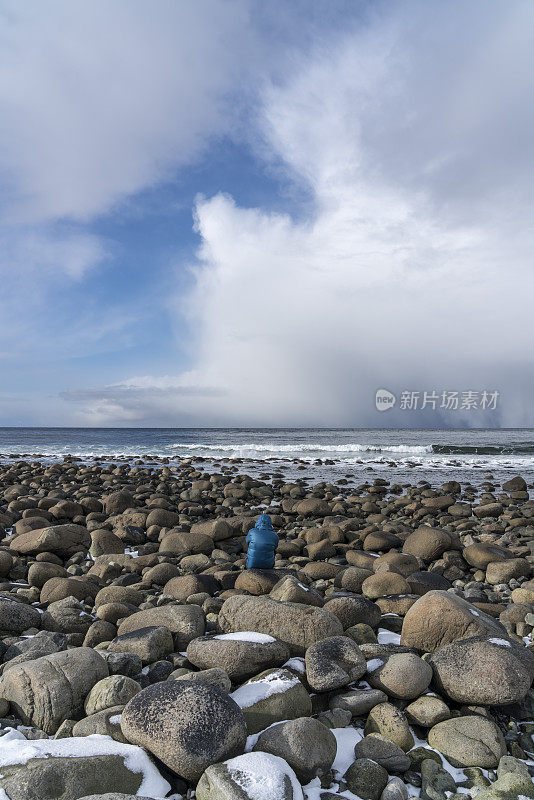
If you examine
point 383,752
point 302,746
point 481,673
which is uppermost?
point 481,673

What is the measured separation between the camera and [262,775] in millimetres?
2234

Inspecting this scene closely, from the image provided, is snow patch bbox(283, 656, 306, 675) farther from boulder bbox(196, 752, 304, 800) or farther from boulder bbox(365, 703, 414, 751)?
boulder bbox(196, 752, 304, 800)

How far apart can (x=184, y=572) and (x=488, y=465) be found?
24.7 metres

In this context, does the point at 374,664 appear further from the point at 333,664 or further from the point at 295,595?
the point at 295,595

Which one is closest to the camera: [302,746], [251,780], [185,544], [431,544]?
[251,780]

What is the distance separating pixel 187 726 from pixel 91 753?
1.59 feet

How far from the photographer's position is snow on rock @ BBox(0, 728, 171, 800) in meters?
2.33

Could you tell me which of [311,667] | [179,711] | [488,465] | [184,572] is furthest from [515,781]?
[488,465]

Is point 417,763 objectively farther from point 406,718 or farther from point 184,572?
point 184,572

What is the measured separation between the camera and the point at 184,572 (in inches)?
253

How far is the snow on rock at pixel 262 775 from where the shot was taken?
2154 millimetres

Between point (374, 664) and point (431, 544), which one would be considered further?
point (431, 544)

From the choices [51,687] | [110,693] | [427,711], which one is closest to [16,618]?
[51,687]

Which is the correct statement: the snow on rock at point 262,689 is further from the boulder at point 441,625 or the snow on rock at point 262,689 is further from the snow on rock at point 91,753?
the boulder at point 441,625
